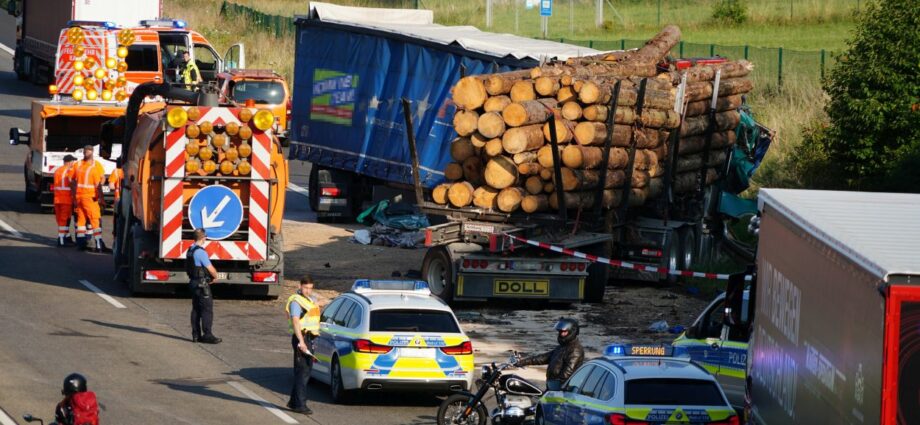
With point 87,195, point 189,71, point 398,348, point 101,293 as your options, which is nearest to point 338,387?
point 398,348

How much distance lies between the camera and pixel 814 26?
55906 mm

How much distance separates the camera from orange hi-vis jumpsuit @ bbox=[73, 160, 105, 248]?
27781 mm

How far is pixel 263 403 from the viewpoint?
17.6 meters

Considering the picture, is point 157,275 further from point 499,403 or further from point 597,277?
point 499,403

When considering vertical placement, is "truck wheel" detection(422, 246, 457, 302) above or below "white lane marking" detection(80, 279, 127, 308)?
above

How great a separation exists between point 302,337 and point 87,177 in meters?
12.0

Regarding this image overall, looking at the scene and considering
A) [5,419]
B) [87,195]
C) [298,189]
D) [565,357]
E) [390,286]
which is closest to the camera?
[565,357]

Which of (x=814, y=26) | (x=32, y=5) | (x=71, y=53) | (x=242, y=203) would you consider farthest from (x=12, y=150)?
(x=814, y=26)

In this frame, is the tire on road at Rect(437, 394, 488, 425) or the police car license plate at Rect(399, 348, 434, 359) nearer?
the tire on road at Rect(437, 394, 488, 425)

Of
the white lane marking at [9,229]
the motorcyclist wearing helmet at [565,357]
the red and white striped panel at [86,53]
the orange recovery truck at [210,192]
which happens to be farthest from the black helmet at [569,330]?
the red and white striped panel at [86,53]

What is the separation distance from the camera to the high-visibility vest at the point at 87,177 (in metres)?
27.8

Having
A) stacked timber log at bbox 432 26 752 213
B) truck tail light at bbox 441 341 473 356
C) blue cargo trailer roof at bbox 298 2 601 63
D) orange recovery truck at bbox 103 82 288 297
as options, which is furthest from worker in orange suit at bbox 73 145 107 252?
truck tail light at bbox 441 341 473 356

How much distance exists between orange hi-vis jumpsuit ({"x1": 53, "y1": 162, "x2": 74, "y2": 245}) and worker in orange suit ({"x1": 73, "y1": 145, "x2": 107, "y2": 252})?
240 millimetres

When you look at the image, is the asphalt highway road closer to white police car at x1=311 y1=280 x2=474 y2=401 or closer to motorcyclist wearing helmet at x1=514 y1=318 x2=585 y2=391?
white police car at x1=311 y1=280 x2=474 y2=401
